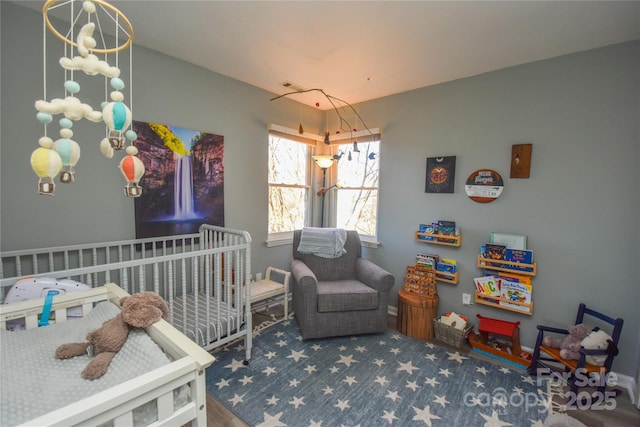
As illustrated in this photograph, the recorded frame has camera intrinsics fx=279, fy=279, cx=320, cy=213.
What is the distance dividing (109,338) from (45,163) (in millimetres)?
596

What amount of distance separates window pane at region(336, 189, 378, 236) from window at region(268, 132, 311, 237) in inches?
18.0

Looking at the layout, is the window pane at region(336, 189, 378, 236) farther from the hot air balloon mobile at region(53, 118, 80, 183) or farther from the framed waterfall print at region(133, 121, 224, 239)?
the hot air balloon mobile at region(53, 118, 80, 183)

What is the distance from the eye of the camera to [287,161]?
11.1 ft

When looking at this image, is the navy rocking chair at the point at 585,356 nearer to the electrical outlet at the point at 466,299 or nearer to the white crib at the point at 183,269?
the electrical outlet at the point at 466,299

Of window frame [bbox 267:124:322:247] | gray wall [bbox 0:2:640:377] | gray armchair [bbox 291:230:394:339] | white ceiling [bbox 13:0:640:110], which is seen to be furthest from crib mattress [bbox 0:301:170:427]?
window frame [bbox 267:124:322:247]

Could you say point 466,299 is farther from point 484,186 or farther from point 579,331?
point 484,186

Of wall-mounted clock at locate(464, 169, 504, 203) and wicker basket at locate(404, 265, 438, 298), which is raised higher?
wall-mounted clock at locate(464, 169, 504, 203)

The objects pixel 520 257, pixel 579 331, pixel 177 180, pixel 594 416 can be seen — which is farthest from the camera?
pixel 177 180

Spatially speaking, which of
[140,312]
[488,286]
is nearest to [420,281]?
[488,286]

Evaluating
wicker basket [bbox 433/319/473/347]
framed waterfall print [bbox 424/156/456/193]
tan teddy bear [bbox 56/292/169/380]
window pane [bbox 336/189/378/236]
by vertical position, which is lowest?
wicker basket [bbox 433/319/473/347]

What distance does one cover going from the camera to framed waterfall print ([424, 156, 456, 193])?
270 cm

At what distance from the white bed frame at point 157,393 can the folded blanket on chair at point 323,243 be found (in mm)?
2007

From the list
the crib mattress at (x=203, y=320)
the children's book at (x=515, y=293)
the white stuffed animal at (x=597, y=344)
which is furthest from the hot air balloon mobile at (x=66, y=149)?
the white stuffed animal at (x=597, y=344)

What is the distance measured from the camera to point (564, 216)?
2.18 meters
